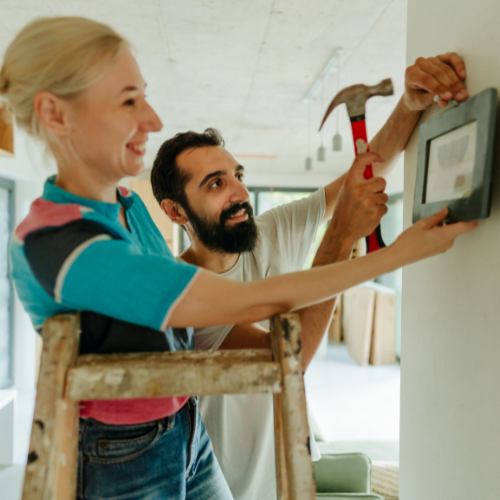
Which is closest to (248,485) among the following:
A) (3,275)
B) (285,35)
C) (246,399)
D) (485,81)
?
(246,399)

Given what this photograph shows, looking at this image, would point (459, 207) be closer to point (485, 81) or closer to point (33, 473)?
point (485, 81)

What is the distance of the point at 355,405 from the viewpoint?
4980mm

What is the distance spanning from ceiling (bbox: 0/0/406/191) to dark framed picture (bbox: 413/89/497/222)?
123 cm

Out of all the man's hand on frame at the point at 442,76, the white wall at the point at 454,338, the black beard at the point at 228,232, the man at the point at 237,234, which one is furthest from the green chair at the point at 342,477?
the man's hand on frame at the point at 442,76

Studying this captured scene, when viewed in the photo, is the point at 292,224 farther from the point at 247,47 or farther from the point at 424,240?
the point at 247,47

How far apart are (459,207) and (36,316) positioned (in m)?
0.78

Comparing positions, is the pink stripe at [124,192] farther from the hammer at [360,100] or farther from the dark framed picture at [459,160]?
the dark framed picture at [459,160]

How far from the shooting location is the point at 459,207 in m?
A: 0.80

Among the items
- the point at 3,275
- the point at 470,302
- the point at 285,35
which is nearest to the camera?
the point at 470,302

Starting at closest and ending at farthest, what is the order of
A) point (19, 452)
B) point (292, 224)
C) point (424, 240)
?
point (424, 240)
point (292, 224)
point (19, 452)

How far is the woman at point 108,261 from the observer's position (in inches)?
25.4

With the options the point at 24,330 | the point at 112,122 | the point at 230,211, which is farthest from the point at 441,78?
the point at 24,330

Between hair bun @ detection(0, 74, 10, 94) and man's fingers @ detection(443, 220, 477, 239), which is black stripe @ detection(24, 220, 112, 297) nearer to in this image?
hair bun @ detection(0, 74, 10, 94)

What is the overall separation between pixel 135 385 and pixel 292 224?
1.05 metres
